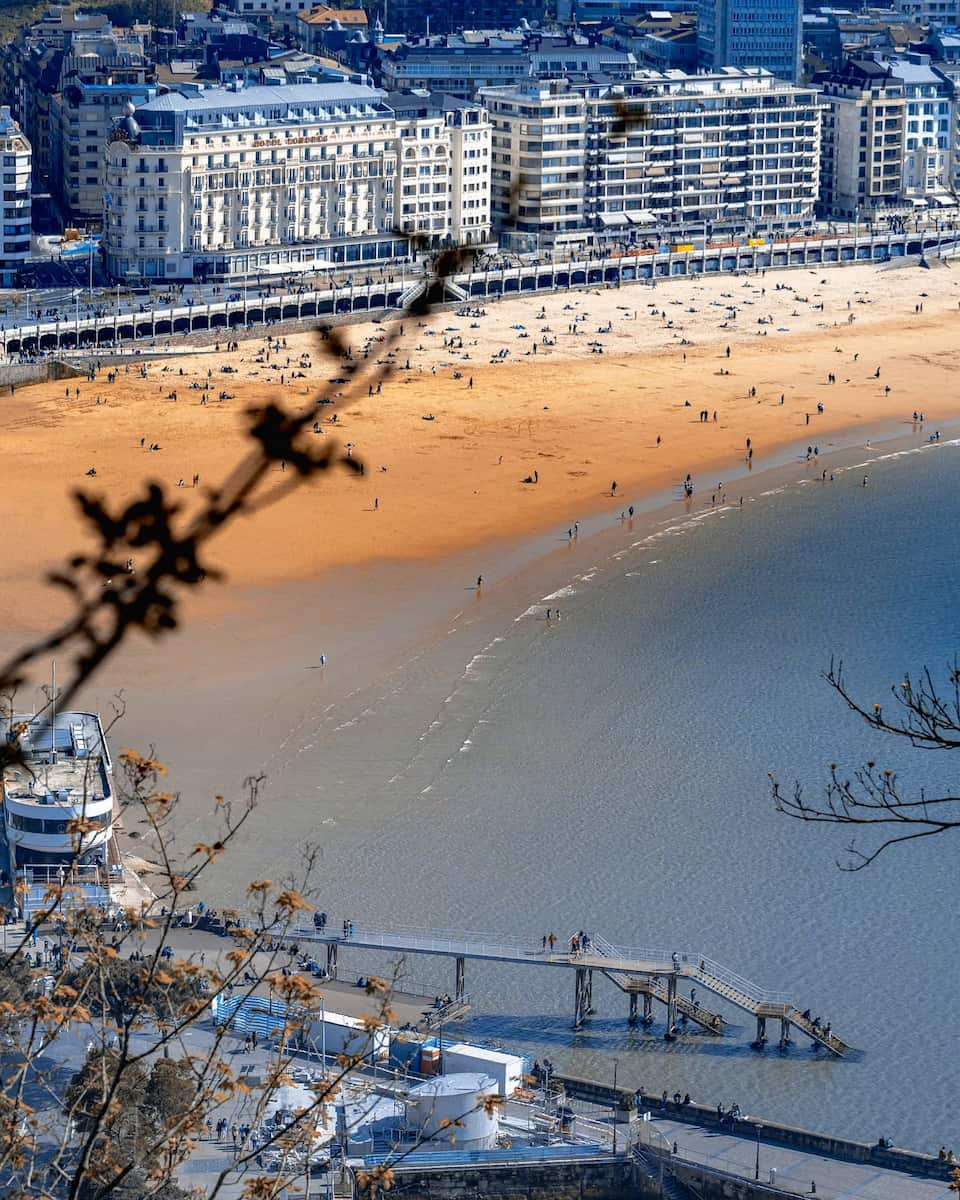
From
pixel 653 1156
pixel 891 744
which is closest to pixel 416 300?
pixel 653 1156

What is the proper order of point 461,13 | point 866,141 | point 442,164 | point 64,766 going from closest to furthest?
1. point 64,766
2. point 442,164
3. point 866,141
4. point 461,13

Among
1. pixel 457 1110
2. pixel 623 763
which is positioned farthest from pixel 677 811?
A: pixel 457 1110

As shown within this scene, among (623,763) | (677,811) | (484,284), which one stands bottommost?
(677,811)

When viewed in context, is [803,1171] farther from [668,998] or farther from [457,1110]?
[668,998]

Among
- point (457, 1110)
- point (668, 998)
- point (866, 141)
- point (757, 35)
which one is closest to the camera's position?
point (457, 1110)

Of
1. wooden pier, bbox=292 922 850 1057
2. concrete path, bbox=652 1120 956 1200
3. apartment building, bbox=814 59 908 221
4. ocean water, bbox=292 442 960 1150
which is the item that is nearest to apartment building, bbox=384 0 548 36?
apartment building, bbox=814 59 908 221

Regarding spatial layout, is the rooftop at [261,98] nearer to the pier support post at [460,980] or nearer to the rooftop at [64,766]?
the rooftop at [64,766]

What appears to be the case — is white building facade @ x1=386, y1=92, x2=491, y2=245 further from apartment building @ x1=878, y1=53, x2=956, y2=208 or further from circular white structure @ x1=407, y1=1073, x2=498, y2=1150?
circular white structure @ x1=407, y1=1073, x2=498, y2=1150

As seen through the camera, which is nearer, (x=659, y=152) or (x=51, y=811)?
(x=51, y=811)

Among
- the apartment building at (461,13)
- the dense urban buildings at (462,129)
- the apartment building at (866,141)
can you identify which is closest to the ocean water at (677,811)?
the dense urban buildings at (462,129)
